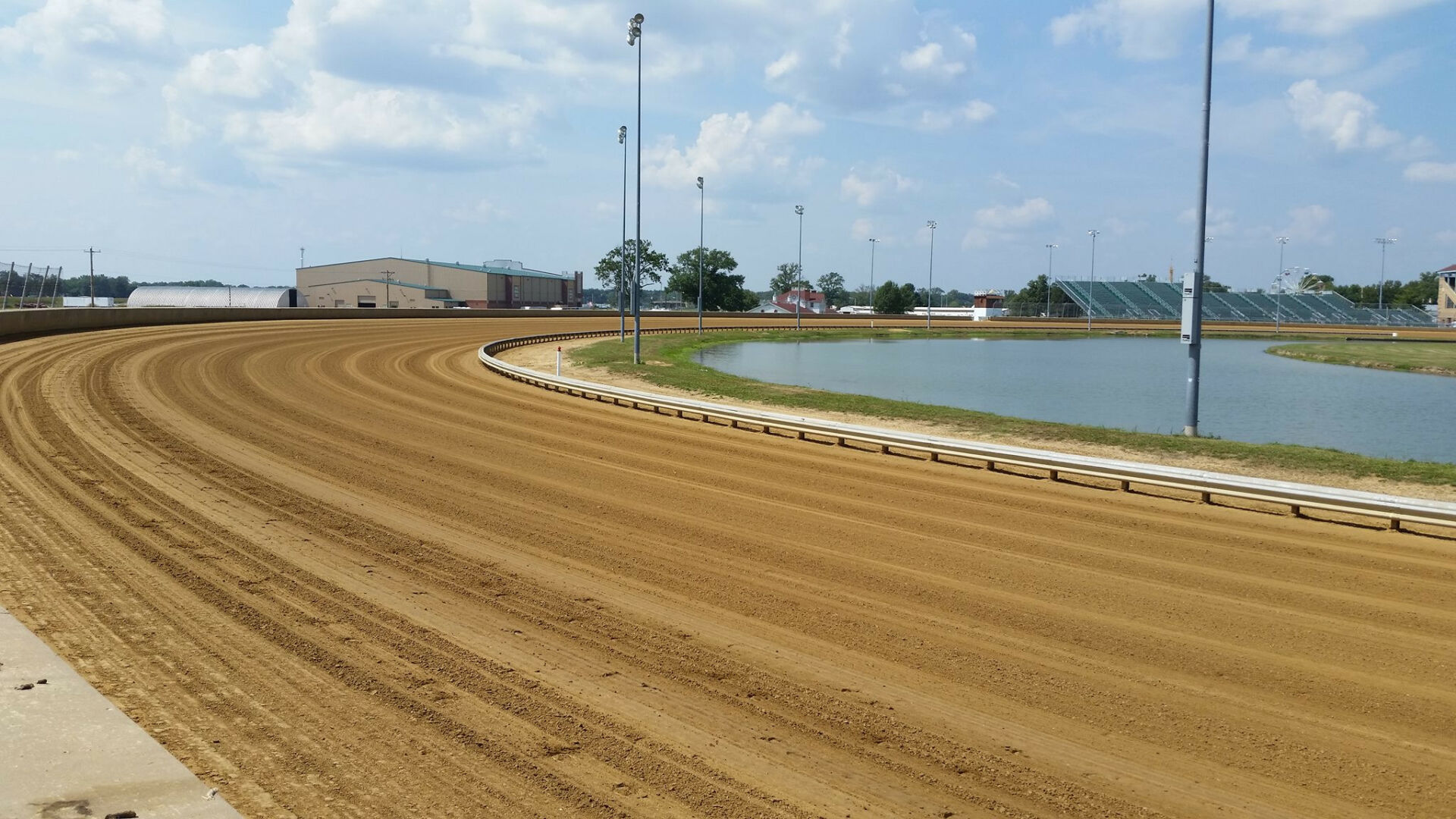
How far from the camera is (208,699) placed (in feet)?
20.5

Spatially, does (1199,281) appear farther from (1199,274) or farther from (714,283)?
(714,283)

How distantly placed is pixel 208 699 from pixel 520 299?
138155 mm

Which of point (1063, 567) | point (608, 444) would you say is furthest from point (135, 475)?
point (1063, 567)

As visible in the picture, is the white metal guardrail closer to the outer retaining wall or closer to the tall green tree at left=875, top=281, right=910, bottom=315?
the outer retaining wall

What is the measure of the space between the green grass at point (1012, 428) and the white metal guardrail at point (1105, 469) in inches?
81.5

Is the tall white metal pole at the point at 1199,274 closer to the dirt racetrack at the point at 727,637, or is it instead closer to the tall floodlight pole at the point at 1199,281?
the tall floodlight pole at the point at 1199,281

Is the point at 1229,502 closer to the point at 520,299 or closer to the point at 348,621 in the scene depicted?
the point at 348,621

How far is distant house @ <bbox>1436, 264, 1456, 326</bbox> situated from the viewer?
415 feet

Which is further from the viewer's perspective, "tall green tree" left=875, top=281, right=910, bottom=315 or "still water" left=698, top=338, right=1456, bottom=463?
"tall green tree" left=875, top=281, right=910, bottom=315

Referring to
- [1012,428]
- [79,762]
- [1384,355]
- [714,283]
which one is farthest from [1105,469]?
[714,283]

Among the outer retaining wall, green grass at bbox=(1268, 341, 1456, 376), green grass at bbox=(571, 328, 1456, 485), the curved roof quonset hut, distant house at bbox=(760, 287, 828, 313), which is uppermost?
distant house at bbox=(760, 287, 828, 313)

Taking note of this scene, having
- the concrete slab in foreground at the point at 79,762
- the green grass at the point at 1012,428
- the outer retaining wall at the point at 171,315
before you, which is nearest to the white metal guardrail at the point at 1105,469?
the green grass at the point at 1012,428

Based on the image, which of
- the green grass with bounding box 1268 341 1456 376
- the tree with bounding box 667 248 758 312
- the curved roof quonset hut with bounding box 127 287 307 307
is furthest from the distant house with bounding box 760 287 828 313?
the green grass with bounding box 1268 341 1456 376

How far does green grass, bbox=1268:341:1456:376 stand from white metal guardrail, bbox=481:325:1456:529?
4415cm
